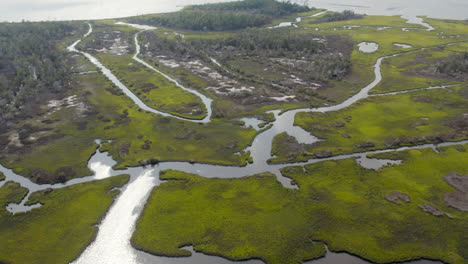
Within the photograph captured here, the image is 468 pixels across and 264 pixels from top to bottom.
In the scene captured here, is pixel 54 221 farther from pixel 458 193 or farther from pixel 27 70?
pixel 27 70

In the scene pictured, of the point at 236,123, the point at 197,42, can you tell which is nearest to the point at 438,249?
the point at 236,123

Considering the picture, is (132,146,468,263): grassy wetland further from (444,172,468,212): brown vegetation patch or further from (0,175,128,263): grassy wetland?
(0,175,128,263): grassy wetland

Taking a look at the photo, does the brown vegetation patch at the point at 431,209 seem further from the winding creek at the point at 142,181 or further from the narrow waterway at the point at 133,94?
the narrow waterway at the point at 133,94

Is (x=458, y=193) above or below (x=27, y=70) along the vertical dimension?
below

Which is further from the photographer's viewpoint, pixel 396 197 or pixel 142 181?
pixel 142 181

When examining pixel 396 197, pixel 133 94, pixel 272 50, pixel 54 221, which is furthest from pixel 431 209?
pixel 272 50

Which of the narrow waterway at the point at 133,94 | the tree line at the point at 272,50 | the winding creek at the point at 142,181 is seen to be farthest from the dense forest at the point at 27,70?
the tree line at the point at 272,50

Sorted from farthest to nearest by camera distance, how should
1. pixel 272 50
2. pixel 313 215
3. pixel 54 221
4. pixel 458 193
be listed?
1. pixel 272 50
2. pixel 458 193
3. pixel 54 221
4. pixel 313 215

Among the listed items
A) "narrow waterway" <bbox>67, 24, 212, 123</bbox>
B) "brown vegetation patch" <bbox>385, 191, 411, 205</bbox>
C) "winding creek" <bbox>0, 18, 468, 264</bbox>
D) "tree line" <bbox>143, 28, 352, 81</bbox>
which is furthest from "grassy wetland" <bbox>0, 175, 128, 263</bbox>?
"tree line" <bbox>143, 28, 352, 81</bbox>
